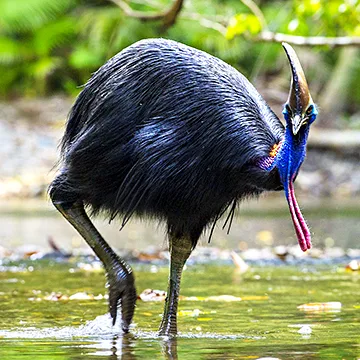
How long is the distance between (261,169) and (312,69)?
15391 mm

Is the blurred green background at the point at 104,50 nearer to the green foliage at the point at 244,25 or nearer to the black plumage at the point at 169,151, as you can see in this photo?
the green foliage at the point at 244,25

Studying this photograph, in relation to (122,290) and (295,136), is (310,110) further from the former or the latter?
(122,290)

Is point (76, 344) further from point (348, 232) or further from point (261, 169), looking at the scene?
point (348, 232)

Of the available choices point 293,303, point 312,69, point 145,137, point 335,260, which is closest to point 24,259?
point 335,260

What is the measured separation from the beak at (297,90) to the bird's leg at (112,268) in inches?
46.5

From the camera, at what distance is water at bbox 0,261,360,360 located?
400cm

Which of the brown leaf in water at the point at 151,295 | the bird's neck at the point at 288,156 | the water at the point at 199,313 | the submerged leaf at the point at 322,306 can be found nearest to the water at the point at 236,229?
the water at the point at 199,313

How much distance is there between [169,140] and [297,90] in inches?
25.3

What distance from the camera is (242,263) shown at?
7.52 metres

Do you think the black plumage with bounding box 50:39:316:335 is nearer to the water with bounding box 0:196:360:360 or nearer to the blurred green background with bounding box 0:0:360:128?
the water with bounding box 0:196:360:360

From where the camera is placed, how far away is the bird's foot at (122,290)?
4.89 m

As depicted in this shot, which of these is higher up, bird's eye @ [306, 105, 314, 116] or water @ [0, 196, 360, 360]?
bird's eye @ [306, 105, 314, 116]

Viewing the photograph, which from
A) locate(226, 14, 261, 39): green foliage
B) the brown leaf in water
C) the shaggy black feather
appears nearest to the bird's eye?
the shaggy black feather

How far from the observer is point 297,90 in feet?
14.2
